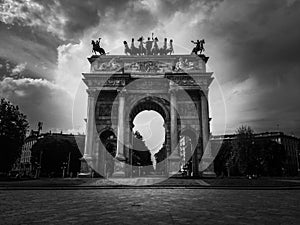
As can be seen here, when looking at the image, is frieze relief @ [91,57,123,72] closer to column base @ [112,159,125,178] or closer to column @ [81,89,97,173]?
column @ [81,89,97,173]

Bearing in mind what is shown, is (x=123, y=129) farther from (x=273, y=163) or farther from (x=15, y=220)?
(x=273, y=163)

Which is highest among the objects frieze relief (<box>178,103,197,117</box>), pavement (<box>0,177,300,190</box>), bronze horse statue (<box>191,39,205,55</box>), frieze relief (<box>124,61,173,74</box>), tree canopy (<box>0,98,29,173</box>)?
bronze horse statue (<box>191,39,205,55</box>)

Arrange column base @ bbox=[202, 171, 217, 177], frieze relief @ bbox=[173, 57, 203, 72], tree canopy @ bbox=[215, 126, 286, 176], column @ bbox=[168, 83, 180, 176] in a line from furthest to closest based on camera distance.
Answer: tree canopy @ bbox=[215, 126, 286, 176]
frieze relief @ bbox=[173, 57, 203, 72]
column base @ bbox=[202, 171, 217, 177]
column @ bbox=[168, 83, 180, 176]

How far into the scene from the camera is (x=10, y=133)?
122ft

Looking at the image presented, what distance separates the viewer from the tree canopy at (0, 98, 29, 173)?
3628 cm

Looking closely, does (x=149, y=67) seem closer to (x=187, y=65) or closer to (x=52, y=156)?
(x=187, y=65)

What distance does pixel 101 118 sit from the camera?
39281 mm

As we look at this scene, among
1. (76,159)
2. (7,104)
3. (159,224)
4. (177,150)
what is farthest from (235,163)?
(159,224)

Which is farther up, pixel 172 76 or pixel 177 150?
pixel 172 76

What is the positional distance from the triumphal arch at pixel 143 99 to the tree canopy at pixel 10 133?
10.4m

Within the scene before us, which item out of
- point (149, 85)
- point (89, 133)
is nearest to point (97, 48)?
point (149, 85)

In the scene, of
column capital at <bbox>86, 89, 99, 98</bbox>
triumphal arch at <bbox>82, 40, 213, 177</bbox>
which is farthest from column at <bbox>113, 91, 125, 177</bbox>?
column capital at <bbox>86, 89, 99, 98</bbox>

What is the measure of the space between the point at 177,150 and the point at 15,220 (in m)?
30.5

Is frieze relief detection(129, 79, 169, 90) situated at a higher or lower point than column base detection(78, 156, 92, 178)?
higher
